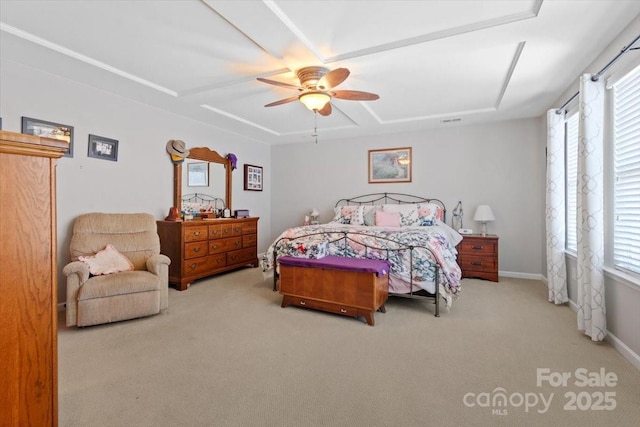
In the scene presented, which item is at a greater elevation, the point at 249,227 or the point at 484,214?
the point at 484,214

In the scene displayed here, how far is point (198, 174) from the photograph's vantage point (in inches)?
200

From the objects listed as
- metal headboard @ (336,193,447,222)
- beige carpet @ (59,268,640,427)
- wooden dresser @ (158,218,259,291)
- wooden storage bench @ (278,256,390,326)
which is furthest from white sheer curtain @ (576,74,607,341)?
wooden dresser @ (158,218,259,291)

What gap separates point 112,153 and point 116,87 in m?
0.82

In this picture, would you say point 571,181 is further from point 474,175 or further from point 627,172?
Answer: point 474,175

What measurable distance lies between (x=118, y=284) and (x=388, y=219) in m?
3.78

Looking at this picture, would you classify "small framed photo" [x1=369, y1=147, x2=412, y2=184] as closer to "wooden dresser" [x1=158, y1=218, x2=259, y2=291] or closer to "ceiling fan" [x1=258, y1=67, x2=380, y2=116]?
"wooden dresser" [x1=158, y1=218, x2=259, y2=291]

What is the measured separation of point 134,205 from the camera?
13.8 ft

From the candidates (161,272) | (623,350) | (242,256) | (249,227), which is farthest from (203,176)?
(623,350)

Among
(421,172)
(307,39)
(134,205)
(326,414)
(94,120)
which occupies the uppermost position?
(307,39)

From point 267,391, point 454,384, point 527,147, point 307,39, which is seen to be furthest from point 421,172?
point 267,391

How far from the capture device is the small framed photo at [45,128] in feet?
10.4

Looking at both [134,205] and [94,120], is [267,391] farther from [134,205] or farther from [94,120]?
[94,120]

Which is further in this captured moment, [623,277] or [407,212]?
[407,212]

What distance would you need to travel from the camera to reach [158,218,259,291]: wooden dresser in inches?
168
